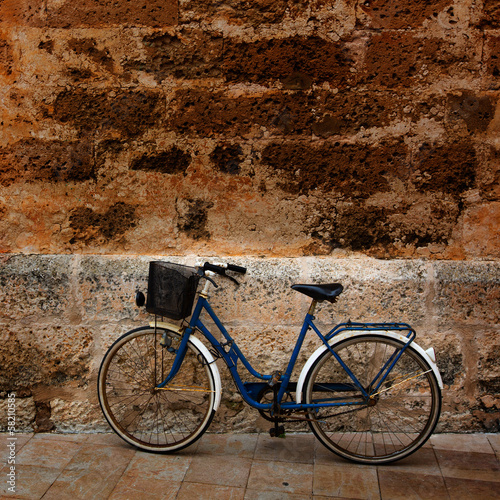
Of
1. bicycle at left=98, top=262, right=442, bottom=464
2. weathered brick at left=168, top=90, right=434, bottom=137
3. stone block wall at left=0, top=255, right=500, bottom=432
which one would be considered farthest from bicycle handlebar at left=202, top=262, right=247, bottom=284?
weathered brick at left=168, top=90, right=434, bottom=137

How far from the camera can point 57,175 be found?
3168mm

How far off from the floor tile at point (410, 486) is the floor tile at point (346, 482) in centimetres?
5

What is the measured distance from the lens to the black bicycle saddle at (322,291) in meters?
2.71

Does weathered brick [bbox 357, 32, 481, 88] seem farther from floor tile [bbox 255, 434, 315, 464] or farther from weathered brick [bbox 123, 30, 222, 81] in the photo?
floor tile [bbox 255, 434, 315, 464]

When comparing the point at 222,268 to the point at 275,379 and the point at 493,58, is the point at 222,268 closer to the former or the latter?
the point at 275,379

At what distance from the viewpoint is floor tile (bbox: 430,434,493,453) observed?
2.97 meters

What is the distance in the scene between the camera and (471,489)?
2588 mm

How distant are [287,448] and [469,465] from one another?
3.22ft


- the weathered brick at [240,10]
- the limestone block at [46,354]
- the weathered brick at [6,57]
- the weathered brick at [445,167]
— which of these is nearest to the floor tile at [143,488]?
the limestone block at [46,354]

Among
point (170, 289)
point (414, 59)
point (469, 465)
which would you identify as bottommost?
point (469, 465)

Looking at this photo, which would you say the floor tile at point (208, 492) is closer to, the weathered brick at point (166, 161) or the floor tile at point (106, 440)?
the floor tile at point (106, 440)

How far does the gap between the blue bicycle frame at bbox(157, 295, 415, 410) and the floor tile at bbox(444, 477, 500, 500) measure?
1.87 feet

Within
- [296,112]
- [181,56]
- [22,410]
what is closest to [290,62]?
[296,112]

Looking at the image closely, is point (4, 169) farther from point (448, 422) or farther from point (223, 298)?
point (448, 422)
